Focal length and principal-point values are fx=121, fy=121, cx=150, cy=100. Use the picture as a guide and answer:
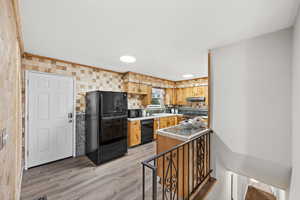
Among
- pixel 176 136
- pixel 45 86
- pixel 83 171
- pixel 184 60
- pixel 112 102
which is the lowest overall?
pixel 83 171

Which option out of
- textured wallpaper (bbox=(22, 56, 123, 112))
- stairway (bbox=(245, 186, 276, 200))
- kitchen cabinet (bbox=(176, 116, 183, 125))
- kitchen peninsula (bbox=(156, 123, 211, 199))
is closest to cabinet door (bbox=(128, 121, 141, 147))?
textured wallpaper (bbox=(22, 56, 123, 112))

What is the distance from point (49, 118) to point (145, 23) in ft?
9.37

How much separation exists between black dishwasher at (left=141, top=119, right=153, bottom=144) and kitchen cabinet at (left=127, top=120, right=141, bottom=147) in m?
0.17

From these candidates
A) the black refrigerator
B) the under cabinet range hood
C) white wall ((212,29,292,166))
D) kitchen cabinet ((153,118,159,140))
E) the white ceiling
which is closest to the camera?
the white ceiling

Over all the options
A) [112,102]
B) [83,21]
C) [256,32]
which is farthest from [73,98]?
[256,32]

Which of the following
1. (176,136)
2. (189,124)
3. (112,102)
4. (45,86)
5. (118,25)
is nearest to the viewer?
(118,25)

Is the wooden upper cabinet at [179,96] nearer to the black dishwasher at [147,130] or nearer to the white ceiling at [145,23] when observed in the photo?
the black dishwasher at [147,130]

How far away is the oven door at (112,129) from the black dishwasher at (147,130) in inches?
35.6

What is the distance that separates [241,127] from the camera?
1.87 m

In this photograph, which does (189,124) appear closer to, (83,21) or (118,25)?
(118,25)

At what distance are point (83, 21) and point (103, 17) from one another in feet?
0.90

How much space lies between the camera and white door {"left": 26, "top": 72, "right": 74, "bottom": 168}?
2.51 metres

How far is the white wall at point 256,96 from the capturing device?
1582mm

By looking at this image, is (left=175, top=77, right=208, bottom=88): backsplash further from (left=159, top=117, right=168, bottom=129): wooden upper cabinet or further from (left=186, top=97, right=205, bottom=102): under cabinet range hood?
(left=159, top=117, right=168, bottom=129): wooden upper cabinet
